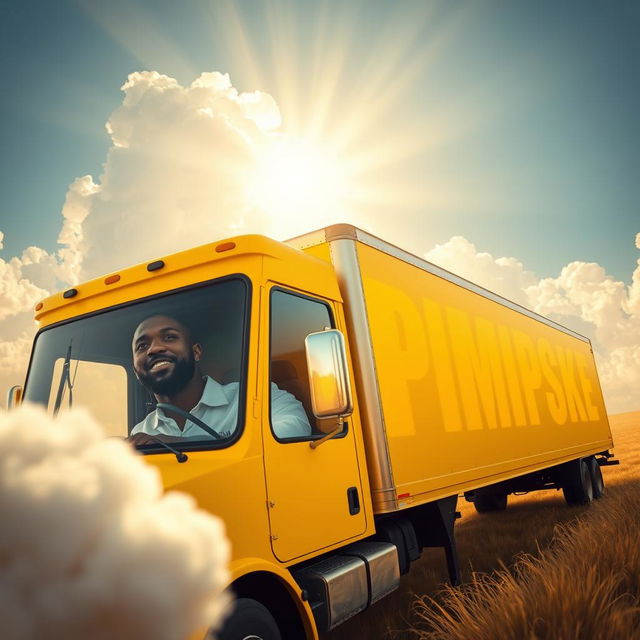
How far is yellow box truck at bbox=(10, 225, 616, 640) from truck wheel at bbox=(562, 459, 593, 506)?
5295mm

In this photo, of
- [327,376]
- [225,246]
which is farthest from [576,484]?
[225,246]

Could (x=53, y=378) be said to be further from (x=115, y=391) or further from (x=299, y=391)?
(x=299, y=391)

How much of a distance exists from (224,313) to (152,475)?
92.7 inches

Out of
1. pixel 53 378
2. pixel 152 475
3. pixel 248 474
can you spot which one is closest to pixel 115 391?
pixel 53 378

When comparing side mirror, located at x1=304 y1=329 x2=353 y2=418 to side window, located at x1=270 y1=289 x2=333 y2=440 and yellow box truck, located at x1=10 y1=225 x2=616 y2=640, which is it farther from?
side window, located at x1=270 y1=289 x2=333 y2=440

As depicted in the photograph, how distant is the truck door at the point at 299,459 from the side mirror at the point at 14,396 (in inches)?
76.5

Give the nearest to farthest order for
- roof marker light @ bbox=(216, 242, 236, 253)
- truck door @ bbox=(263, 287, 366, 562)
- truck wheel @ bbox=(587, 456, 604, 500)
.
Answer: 1. truck door @ bbox=(263, 287, 366, 562)
2. roof marker light @ bbox=(216, 242, 236, 253)
3. truck wheel @ bbox=(587, 456, 604, 500)

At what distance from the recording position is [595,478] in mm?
11656

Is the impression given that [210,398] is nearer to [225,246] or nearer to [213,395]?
[213,395]

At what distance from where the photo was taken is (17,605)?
1008mm

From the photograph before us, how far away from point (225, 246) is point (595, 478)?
34.9 feet

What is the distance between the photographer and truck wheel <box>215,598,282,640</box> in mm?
2637

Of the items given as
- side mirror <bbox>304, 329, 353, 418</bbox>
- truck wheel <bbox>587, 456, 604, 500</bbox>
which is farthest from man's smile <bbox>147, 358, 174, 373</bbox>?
truck wheel <bbox>587, 456, 604, 500</bbox>

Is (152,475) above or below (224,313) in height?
below
